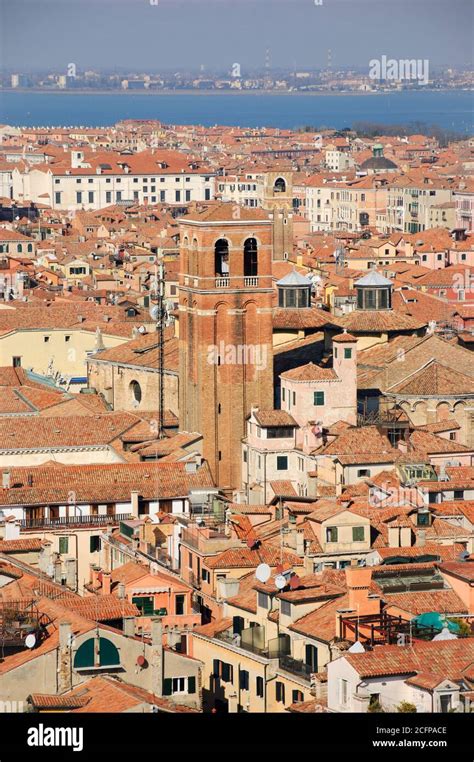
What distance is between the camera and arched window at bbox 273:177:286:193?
51.1 m

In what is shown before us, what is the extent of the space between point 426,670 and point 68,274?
41306mm

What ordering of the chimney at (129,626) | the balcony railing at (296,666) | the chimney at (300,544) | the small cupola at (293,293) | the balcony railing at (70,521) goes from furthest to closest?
the small cupola at (293,293) < the balcony railing at (70,521) < the chimney at (300,544) < the chimney at (129,626) < the balcony railing at (296,666)

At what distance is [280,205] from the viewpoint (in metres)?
51.1

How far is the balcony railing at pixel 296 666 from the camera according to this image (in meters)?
18.2

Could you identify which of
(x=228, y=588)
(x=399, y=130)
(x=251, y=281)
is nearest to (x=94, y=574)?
(x=228, y=588)

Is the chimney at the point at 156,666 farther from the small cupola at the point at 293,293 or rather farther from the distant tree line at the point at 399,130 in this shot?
the distant tree line at the point at 399,130

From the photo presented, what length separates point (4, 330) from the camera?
39.6m

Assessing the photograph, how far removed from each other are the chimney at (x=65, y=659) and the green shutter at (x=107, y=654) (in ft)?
0.70

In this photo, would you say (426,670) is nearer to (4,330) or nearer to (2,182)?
(4,330)

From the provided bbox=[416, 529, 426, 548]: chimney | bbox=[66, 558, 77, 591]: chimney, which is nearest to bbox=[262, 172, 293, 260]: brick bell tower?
bbox=[66, 558, 77, 591]: chimney

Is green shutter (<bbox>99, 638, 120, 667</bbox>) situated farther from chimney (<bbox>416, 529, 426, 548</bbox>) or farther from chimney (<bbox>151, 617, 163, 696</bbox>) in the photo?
chimney (<bbox>416, 529, 426, 548</bbox>)

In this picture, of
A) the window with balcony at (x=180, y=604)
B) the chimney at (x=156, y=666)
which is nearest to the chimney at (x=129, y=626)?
the chimney at (x=156, y=666)

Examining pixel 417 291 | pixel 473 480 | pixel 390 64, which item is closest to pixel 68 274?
pixel 417 291

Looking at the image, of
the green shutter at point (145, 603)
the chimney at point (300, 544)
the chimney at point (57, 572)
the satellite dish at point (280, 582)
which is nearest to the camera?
the satellite dish at point (280, 582)
